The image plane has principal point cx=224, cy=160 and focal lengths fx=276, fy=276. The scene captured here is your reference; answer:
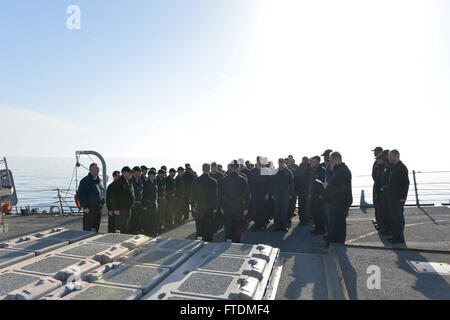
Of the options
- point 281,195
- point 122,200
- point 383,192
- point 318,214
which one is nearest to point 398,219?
point 383,192

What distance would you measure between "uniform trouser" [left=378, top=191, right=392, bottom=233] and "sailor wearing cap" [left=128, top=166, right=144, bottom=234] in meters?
6.89

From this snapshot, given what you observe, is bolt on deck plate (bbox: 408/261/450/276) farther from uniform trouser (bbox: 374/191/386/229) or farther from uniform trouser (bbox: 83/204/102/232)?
uniform trouser (bbox: 83/204/102/232)

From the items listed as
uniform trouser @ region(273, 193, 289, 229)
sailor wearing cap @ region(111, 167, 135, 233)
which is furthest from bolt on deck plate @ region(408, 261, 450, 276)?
sailor wearing cap @ region(111, 167, 135, 233)

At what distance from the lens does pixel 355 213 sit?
10883 mm

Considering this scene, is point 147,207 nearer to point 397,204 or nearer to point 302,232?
point 302,232

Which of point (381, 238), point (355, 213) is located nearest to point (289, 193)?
point (381, 238)

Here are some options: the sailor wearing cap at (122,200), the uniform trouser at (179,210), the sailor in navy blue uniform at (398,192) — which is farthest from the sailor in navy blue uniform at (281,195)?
the sailor wearing cap at (122,200)

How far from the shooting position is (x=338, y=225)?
5.96 meters

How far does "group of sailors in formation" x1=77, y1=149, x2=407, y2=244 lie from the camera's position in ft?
20.5

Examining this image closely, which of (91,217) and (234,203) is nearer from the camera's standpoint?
(234,203)

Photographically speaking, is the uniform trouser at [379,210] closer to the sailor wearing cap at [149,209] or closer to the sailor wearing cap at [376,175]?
the sailor wearing cap at [376,175]

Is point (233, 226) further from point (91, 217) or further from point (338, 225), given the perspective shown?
point (91, 217)

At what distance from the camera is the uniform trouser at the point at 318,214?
806 cm

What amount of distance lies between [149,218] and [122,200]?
1.81 m
